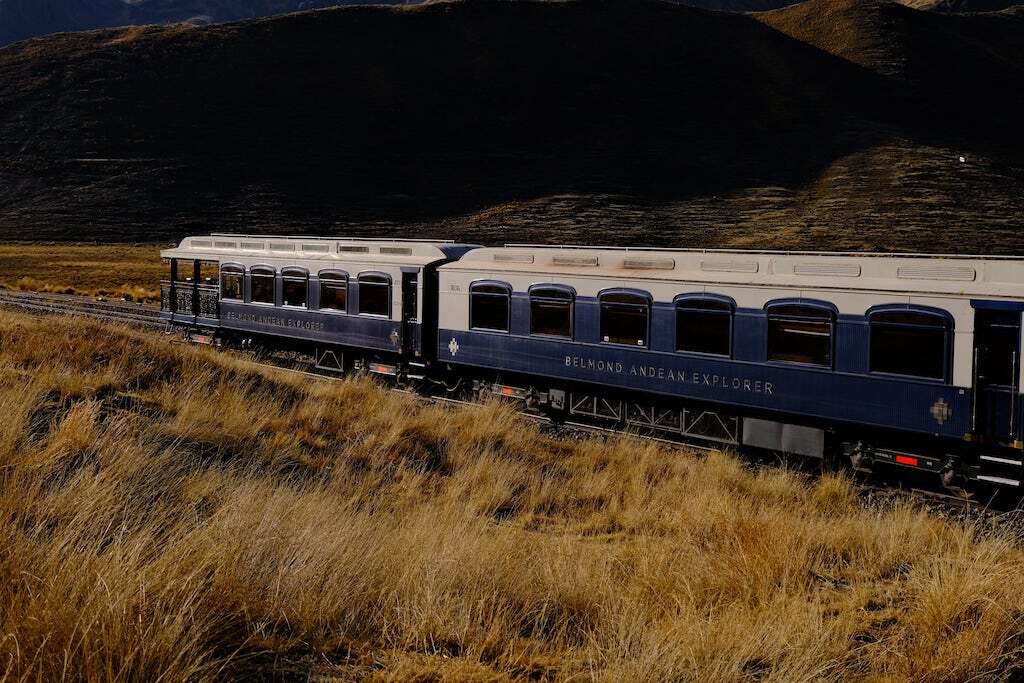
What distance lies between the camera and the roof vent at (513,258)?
15.7 meters

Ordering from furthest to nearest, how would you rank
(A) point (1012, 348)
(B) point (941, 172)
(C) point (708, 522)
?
(B) point (941, 172), (A) point (1012, 348), (C) point (708, 522)

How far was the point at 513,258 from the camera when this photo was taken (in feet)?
52.3

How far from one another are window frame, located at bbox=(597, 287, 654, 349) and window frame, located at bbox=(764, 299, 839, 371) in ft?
6.54

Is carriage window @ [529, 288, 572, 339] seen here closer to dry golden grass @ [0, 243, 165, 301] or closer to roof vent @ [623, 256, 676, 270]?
roof vent @ [623, 256, 676, 270]

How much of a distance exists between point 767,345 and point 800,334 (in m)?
0.50

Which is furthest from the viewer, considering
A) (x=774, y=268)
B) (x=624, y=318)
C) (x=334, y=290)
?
(x=334, y=290)

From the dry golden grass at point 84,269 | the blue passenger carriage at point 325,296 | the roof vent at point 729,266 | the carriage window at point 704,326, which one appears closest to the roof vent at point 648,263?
the roof vent at point 729,266

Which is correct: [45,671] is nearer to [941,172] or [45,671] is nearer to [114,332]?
[114,332]

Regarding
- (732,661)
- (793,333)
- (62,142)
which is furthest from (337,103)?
(732,661)

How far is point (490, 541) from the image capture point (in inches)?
265

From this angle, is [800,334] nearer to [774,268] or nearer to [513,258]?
[774,268]

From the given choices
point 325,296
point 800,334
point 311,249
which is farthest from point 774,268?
point 311,249

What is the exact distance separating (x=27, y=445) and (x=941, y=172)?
2761 inches

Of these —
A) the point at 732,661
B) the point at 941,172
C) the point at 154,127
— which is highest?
the point at 154,127
